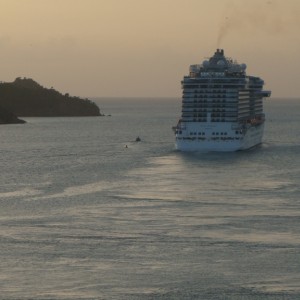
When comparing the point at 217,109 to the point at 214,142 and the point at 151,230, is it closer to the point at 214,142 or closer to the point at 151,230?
the point at 214,142

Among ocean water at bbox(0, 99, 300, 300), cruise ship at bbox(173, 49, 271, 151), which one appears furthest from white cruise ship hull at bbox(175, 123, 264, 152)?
ocean water at bbox(0, 99, 300, 300)

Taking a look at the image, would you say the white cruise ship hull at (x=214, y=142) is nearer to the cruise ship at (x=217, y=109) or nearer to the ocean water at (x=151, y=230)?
the cruise ship at (x=217, y=109)

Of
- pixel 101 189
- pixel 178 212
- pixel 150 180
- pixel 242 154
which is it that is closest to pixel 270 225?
pixel 178 212

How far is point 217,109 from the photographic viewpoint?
105438mm

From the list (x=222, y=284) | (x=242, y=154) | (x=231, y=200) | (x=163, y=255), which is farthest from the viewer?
(x=242, y=154)

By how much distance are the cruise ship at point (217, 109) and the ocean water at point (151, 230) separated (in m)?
7.81

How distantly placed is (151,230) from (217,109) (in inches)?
2162

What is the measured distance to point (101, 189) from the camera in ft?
233

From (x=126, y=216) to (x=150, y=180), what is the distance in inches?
821

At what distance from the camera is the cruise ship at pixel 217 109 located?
334 ft

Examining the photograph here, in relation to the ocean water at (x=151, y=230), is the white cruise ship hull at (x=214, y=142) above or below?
above

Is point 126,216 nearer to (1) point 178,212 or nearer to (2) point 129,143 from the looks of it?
(1) point 178,212

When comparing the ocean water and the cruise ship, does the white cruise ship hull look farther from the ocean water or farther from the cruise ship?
the ocean water

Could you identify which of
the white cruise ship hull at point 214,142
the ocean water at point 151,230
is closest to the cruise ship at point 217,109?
the white cruise ship hull at point 214,142
